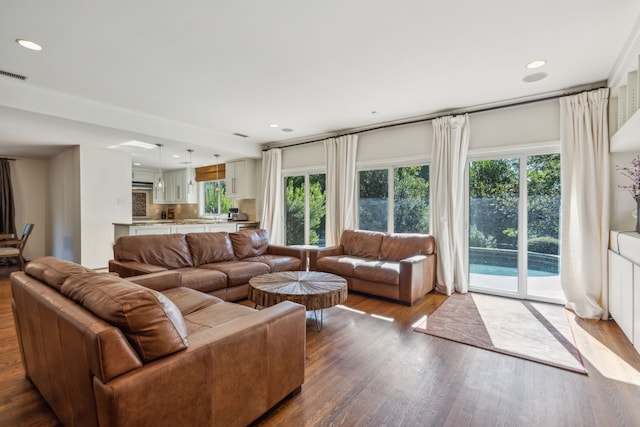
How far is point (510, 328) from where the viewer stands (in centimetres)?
308

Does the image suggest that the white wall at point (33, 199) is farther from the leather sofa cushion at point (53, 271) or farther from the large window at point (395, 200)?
the large window at point (395, 200)

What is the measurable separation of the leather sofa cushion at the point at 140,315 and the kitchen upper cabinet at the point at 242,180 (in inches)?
220

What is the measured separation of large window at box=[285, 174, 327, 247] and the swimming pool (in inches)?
107

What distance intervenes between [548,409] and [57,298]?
2.86m

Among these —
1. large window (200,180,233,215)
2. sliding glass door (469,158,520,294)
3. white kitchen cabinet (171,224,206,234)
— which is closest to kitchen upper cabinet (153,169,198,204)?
large window (200,180,233,215)

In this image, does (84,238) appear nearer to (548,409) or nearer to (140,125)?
(140,125)

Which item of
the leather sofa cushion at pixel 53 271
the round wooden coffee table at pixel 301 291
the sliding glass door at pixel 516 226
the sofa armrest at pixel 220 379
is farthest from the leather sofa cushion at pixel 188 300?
the sliding glass door at pixel 516 226

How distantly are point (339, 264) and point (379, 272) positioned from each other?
0.66 meters

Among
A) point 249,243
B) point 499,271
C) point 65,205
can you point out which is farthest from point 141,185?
point 499,271

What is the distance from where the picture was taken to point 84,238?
5371 mm

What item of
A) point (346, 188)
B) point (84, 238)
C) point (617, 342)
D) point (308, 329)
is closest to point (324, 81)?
point (346, 188)

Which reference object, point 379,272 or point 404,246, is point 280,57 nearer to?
point 379,272

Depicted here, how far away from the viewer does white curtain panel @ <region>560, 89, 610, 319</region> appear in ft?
10.9

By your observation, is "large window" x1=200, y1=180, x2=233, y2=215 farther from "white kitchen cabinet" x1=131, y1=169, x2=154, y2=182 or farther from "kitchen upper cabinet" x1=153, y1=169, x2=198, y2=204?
"white kitchen cabinet" x1=131, y1=169, x2=154, y2=182
